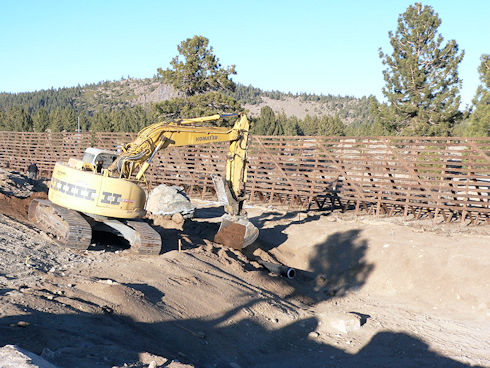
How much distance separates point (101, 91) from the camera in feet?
609

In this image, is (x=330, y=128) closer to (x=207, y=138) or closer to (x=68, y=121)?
(x=68, y=121)

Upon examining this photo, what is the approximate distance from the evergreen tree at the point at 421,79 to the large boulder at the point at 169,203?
17523mm

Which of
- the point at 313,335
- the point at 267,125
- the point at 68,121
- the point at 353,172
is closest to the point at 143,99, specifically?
the point at 68,121

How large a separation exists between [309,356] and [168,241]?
5797 mm

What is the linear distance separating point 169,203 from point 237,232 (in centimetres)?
441

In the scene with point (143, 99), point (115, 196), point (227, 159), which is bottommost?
point (115, 196)

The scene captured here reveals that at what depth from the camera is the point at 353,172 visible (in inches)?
692

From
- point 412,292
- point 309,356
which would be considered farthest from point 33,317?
point 412,292

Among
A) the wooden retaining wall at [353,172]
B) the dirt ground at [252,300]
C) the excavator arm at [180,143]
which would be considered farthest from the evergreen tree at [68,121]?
the excavator arm at [180,143]

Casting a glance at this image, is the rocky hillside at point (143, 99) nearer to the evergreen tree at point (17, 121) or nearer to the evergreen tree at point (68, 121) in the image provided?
the evergreen tree at point (17, 121)

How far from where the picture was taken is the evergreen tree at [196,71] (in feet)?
112

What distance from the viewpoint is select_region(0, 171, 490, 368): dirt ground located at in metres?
5.87

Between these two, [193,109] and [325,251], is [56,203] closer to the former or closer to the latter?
[325,251]

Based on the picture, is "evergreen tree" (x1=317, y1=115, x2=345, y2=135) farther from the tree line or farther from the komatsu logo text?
the komatsu logo text
